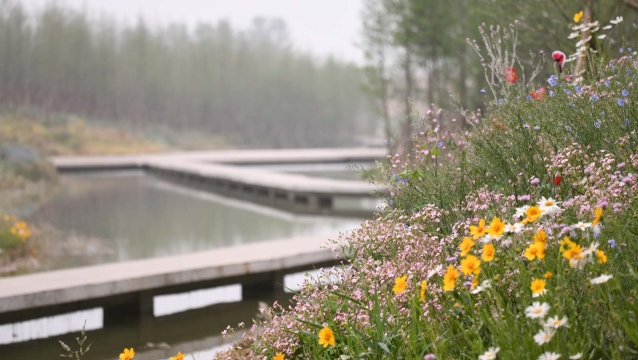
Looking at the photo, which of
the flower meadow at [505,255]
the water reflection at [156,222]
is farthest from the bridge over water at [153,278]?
the water reflection at [156,222]

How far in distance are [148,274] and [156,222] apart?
480 cm

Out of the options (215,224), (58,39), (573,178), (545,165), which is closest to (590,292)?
(573,178)

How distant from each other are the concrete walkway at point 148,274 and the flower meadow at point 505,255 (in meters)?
1.76

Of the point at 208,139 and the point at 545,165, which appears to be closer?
the point at 545,165

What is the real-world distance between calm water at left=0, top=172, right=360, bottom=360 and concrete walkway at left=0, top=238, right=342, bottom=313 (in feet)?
0.70

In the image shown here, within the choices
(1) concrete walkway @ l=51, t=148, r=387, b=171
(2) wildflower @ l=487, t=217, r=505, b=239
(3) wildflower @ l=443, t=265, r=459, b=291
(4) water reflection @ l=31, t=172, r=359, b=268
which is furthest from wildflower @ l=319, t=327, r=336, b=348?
(1) concrete walkway @ l=51, t=148, r=387, b=171

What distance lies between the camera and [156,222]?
921cm

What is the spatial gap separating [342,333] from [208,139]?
80.5ft

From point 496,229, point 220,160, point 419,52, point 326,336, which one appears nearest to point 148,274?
point 326,336

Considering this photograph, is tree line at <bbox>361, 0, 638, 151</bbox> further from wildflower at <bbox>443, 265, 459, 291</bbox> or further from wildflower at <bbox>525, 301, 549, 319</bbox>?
wildflower at <bbox>525, 301, 549, 319</bbox>

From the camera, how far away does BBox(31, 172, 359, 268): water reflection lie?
7.36 meters

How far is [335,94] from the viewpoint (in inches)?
1118

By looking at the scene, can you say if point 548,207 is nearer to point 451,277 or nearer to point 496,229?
point 496,229

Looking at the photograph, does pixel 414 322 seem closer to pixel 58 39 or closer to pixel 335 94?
pixel 58 39
